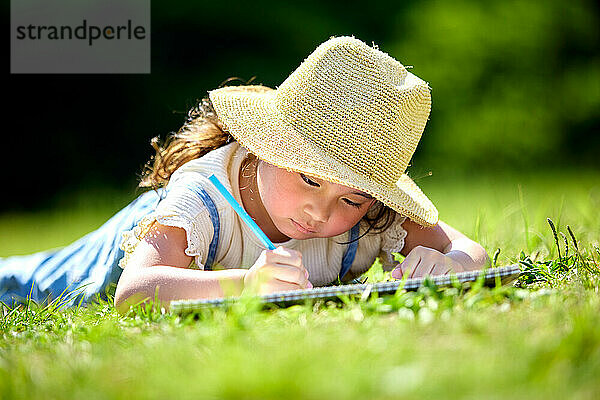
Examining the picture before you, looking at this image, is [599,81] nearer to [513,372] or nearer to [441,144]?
[441,144]

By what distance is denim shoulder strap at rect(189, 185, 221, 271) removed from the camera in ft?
6.48

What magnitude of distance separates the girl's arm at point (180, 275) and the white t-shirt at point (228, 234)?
4cm

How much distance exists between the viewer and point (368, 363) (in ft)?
3.51

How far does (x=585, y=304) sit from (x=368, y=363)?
0.53 meters

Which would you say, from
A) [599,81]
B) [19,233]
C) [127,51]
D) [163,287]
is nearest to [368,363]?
[163,287]

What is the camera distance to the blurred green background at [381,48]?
18.7ft

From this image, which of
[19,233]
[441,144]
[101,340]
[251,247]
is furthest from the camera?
[441,144]

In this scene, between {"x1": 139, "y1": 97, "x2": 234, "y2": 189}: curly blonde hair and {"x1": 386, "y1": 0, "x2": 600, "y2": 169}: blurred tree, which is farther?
{"x1": 386, "y1": 0, "x2": 600, "y2": 169}: blurred tree

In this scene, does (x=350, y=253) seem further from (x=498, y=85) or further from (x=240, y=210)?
(x=498, y=85)

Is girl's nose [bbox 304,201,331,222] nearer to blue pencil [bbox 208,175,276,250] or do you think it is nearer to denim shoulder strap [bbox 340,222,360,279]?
blue pencil [bbox 208,175,276,250]

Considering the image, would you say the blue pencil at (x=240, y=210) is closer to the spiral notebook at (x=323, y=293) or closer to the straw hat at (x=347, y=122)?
the straw hat at (x=347, y=122)

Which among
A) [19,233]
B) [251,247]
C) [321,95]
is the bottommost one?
[19,233]

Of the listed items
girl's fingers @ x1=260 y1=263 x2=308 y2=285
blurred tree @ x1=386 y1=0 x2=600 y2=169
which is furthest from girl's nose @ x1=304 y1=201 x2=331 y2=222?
blurred tree @ x1=386 y1=0 x2=600 y2=169

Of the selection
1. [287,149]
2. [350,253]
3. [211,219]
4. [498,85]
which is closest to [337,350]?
[287,149]
